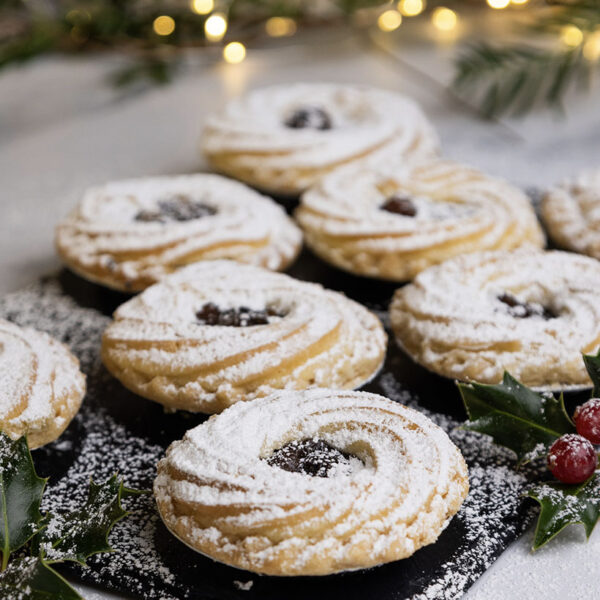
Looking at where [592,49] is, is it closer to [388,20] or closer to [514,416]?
[388,20]

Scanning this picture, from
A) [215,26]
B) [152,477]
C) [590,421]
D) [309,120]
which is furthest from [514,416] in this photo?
[215,26]

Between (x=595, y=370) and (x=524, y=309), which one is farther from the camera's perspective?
(x=524, y=309)

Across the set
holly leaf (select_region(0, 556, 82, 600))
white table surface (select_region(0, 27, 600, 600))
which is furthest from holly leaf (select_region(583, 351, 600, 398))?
white table surface (select_region(0, 27, 600, 600))

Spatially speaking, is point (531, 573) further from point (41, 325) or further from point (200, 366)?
point (41, 325)

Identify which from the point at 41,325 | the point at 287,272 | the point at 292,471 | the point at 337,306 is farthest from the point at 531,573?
the point at 41,325

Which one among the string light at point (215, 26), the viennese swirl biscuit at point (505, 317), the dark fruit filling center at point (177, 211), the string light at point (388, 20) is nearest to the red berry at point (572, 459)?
the viennese swirl biscuit at point (505, 317)

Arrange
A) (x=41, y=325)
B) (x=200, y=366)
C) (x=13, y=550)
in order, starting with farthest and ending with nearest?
(x=41, y=325), (x=200, y=366), (x=13, y=550)
